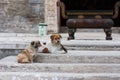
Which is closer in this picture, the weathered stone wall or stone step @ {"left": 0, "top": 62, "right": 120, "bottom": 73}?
stone step @ {"left": 0, "top": 62, "right": 120, "bottom": 73}

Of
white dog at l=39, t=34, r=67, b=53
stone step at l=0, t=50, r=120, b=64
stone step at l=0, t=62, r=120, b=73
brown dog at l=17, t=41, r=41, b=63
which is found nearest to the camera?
stone step at l=0, t=62, r=120, b=73

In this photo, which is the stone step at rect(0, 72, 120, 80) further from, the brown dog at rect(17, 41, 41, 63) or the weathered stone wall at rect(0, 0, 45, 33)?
the weathered stone wall at rect(0, 0, 45, 33)

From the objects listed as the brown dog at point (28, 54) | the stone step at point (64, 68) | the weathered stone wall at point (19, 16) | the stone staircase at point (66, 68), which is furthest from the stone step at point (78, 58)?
the weathered stone wall at point (19, 16)

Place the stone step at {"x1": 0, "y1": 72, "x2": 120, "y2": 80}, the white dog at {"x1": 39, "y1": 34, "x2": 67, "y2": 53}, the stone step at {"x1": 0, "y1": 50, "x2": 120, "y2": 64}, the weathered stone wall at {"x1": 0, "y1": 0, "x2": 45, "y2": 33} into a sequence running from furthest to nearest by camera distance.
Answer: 1. the weathered stone wall at {"x1": 0, "y1": 0, "x2": 45, "y2": 33}
2. the white dog at {"x1": 39, "y1": 34, "x2": 67, "y2": 53}
3. the stone step at {"x1": 0, "y1": 50, "x2": 120, "y2": 64}
4. the stone step at {"x1": 0, "y1": 72, "x2": 120, "y2": 80}

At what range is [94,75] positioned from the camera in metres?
6.40

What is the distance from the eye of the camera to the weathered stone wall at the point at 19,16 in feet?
48.4

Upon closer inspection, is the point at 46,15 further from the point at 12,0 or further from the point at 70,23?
the point at 70,23

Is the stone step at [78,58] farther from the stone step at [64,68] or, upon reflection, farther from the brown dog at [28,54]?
the stone step at [64,68]

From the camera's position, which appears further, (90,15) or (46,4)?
(46,4)

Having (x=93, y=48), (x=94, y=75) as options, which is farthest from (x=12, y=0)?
(x=94, y=75)

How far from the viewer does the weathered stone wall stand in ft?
48.4

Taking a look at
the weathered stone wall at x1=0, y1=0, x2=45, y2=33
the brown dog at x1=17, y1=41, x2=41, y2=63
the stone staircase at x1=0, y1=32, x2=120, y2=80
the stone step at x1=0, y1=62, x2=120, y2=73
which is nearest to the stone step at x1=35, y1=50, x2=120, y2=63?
the stone staircase at x1=0, y1=32, x2=120, y2=80

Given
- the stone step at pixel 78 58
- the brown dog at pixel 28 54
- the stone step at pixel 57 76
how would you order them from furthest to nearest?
the stone step at pixel 78 58 < the brown dog at pixel 28 54 < the stone step at pixel 57 76

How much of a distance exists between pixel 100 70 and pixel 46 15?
25.9 feet
